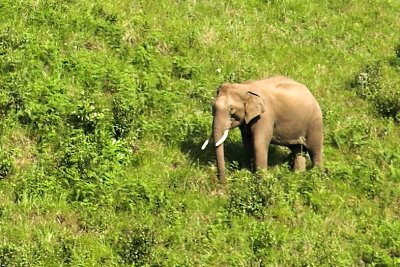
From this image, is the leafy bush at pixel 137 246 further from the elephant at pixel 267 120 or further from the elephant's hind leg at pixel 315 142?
the elephant's hind leg at pixel 315 142

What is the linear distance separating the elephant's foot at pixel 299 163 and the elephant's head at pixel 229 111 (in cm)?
132

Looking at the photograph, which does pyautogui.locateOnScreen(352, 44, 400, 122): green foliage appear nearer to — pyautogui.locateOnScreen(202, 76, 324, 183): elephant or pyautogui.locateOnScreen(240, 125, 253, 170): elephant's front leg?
pyautogui.locateOnScreen(202, 76, 324, 183): elephant

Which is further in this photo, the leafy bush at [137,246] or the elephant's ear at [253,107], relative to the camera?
the elephant's ear at [253,107]

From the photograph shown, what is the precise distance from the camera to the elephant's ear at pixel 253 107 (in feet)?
39.0

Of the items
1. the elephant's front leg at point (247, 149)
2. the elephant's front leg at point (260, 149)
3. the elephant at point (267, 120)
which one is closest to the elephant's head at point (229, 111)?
the elephant at point (267, 120)

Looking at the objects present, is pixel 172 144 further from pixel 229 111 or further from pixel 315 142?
pixel 315 142

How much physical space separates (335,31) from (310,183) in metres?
7.22

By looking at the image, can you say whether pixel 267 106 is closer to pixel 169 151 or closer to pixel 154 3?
pixel 169 151

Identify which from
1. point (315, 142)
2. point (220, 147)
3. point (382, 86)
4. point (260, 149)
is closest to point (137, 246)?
point (220, 147)

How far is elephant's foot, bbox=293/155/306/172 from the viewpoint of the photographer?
503 inches

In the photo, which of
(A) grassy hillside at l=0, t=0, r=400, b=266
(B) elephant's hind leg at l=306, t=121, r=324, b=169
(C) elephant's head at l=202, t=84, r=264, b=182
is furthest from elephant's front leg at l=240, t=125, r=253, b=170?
(B) elephant's hind leg at l=306, t=121, r=324, b=169

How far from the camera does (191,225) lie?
35.7 feet

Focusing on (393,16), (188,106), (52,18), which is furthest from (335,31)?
(52,18)

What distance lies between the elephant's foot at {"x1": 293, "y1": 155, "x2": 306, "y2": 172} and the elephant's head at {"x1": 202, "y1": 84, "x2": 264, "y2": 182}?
132 cm
